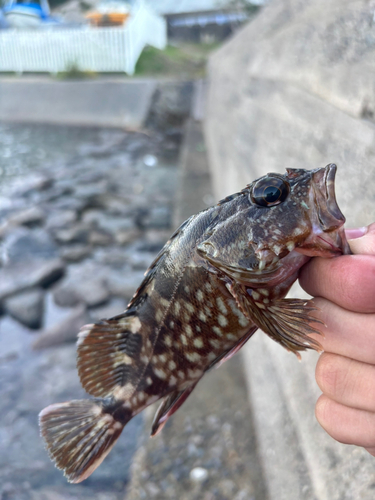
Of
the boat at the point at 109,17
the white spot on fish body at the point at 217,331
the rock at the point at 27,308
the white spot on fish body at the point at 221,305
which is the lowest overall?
the rock at the point at 27,308

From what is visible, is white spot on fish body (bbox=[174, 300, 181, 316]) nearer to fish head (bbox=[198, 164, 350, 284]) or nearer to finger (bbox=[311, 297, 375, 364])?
fish head (bbox=[198, 164, 350, 284])

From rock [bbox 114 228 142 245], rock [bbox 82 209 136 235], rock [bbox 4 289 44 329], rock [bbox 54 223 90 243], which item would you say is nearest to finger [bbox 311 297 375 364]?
rock [bbox 4 289 44 329]

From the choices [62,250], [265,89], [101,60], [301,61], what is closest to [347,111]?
[301,61]

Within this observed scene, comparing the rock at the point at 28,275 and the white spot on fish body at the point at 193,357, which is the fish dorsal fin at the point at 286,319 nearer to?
the white spot on fish body at the point at 193,357

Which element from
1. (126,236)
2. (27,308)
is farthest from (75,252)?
(27,308)

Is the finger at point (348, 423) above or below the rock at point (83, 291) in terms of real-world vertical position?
above

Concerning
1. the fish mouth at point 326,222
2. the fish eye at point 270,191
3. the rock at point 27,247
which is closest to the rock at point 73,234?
the rock at point 27,247
